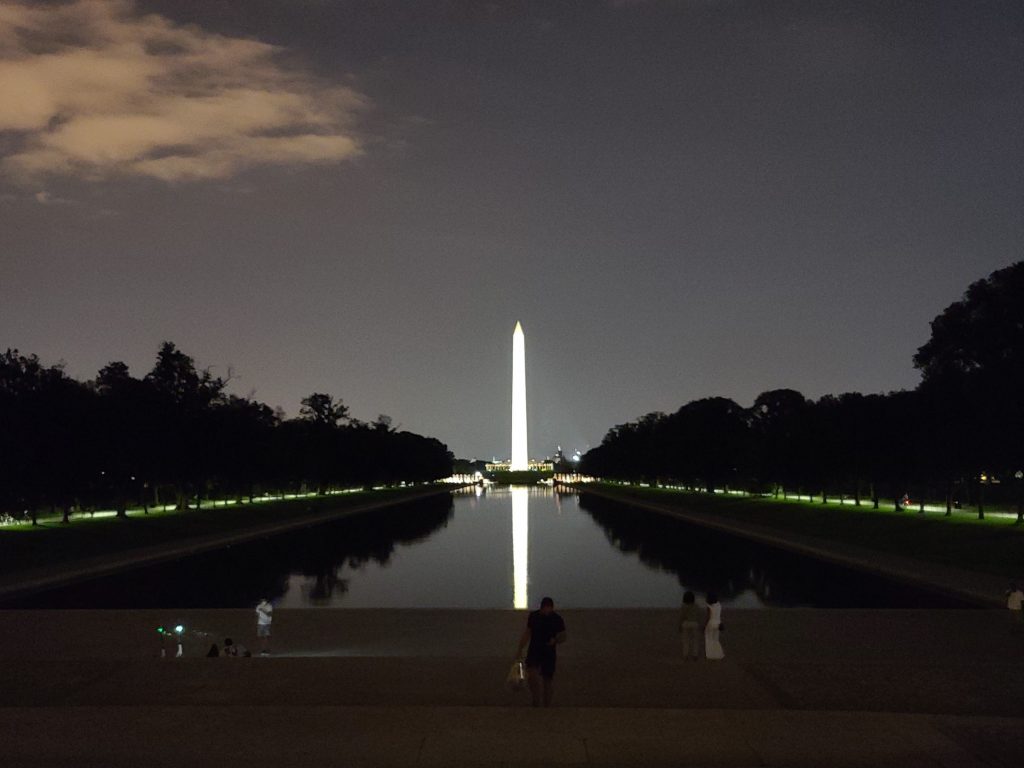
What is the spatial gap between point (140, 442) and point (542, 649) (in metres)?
53.0

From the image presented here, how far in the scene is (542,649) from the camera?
12.1 metres

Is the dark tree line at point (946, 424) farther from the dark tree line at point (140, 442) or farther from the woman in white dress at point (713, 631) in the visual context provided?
the dark tree line at point (140, 442)

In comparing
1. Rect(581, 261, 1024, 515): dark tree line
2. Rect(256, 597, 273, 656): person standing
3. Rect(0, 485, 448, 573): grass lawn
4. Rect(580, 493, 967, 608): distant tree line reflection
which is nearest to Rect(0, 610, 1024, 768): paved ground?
Rect(256, 597, 273, 656): person standing

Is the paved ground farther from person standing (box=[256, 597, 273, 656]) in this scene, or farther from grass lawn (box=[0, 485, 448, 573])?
grass lawn (box=[0, 485, 448, 573])

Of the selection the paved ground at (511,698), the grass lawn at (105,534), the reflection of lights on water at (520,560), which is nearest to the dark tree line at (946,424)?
the reflection of lights on water at (520,560)

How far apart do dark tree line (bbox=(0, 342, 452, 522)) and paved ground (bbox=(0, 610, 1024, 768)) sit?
31120 millimetres

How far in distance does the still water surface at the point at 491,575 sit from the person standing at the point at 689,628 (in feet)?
35.5

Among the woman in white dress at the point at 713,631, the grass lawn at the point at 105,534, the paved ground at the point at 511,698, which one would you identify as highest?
the woman in white dress at the point at 713,631

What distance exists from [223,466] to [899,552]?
2028 inches

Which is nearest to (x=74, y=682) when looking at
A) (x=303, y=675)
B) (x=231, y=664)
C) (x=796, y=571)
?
(x=231, y=664)

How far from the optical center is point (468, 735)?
35.3ft

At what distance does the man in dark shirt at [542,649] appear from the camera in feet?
39.5

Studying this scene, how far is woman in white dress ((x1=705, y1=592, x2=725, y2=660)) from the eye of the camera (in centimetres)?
1531

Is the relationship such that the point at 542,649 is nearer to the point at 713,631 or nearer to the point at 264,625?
the point at 713,631
